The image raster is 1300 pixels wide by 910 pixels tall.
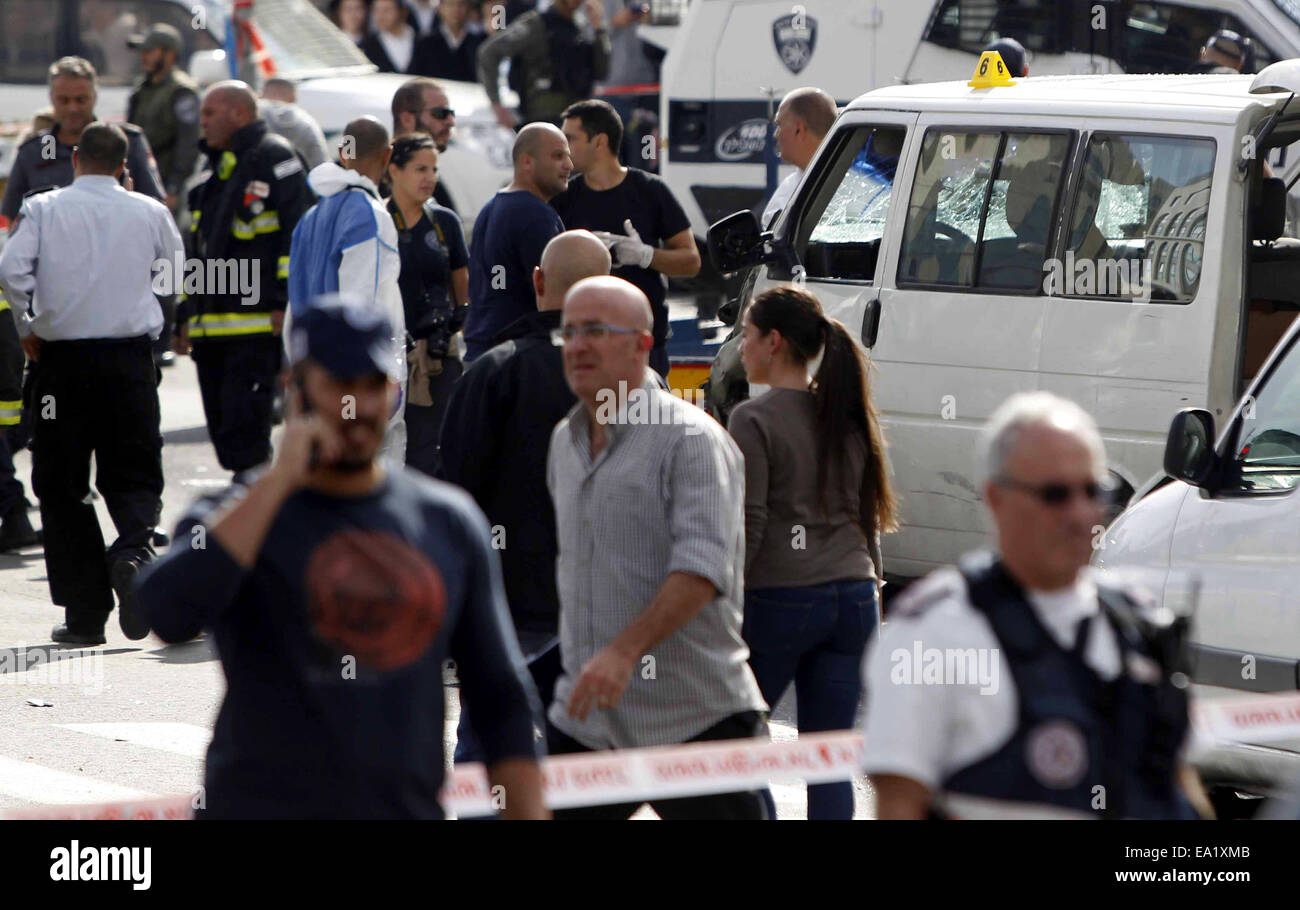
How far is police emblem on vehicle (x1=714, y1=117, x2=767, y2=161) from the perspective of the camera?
13.9m

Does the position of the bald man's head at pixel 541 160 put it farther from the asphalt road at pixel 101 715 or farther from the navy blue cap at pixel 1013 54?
the navy blue cap at pixel 1013 54

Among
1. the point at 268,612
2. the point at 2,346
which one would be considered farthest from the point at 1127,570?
the point at 2,346

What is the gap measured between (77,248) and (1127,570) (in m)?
4.60

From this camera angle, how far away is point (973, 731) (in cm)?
285

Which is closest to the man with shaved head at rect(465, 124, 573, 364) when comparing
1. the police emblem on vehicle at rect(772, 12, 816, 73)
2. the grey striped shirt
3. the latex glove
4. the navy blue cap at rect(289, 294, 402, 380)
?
the latex glove

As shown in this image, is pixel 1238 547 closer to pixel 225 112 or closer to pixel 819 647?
pixel 819 647

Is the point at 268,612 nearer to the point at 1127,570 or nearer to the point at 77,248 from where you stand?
the point at 1127,570

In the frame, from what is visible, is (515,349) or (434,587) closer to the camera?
(434,587)

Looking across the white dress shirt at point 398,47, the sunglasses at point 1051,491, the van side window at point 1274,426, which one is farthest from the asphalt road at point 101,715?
the white dress shirt at point 398,47

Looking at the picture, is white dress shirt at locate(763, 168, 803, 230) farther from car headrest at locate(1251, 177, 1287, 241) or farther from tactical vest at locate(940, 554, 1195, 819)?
tactical vest at locate(940, 554, 1195, 819)

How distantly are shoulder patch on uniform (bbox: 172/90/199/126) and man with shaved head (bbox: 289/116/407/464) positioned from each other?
718cm

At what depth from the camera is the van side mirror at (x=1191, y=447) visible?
547cm

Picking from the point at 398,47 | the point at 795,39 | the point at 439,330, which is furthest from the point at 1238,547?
the point at 398,47
